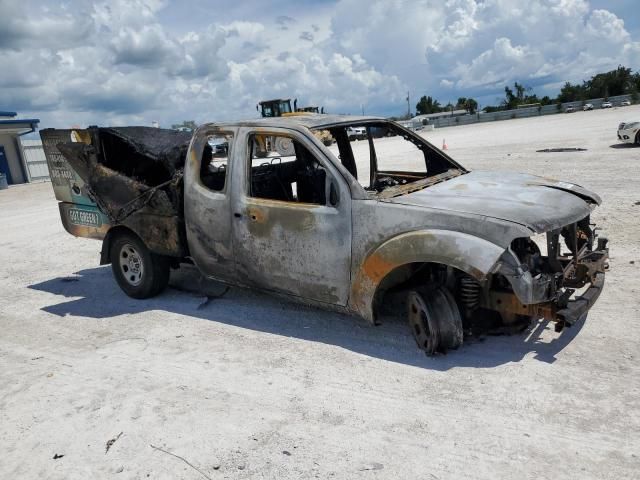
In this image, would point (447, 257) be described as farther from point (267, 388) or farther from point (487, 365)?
point (267, 388)

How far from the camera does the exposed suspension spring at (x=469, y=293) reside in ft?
13.4

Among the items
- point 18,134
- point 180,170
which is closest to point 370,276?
point 180,170

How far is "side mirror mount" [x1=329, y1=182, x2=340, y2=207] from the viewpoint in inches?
171

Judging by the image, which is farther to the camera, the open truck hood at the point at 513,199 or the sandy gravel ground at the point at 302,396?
the open truck hood at the point at 513,199

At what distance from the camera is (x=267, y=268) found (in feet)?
16.0

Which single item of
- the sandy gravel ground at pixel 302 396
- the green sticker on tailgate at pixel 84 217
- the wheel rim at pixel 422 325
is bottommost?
the sandy gravel ground at pixel 302 396

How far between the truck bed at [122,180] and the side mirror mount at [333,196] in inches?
75.2

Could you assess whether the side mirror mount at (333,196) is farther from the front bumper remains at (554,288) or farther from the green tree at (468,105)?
the green tree at (468,105)

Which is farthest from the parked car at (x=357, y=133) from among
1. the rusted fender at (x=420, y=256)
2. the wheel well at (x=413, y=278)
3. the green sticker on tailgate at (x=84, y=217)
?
the green sticker on tailgate at (x=84, y=217)

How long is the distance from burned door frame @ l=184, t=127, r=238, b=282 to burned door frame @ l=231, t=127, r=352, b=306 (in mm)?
92

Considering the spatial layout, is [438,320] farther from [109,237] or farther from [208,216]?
[109,237]

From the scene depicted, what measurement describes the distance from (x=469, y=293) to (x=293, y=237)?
1515mm

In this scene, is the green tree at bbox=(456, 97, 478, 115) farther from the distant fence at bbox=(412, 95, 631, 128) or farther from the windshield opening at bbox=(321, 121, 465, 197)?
the windshield opening at bbox=(321, 121, 465, 197)

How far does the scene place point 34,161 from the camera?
29375 mm
